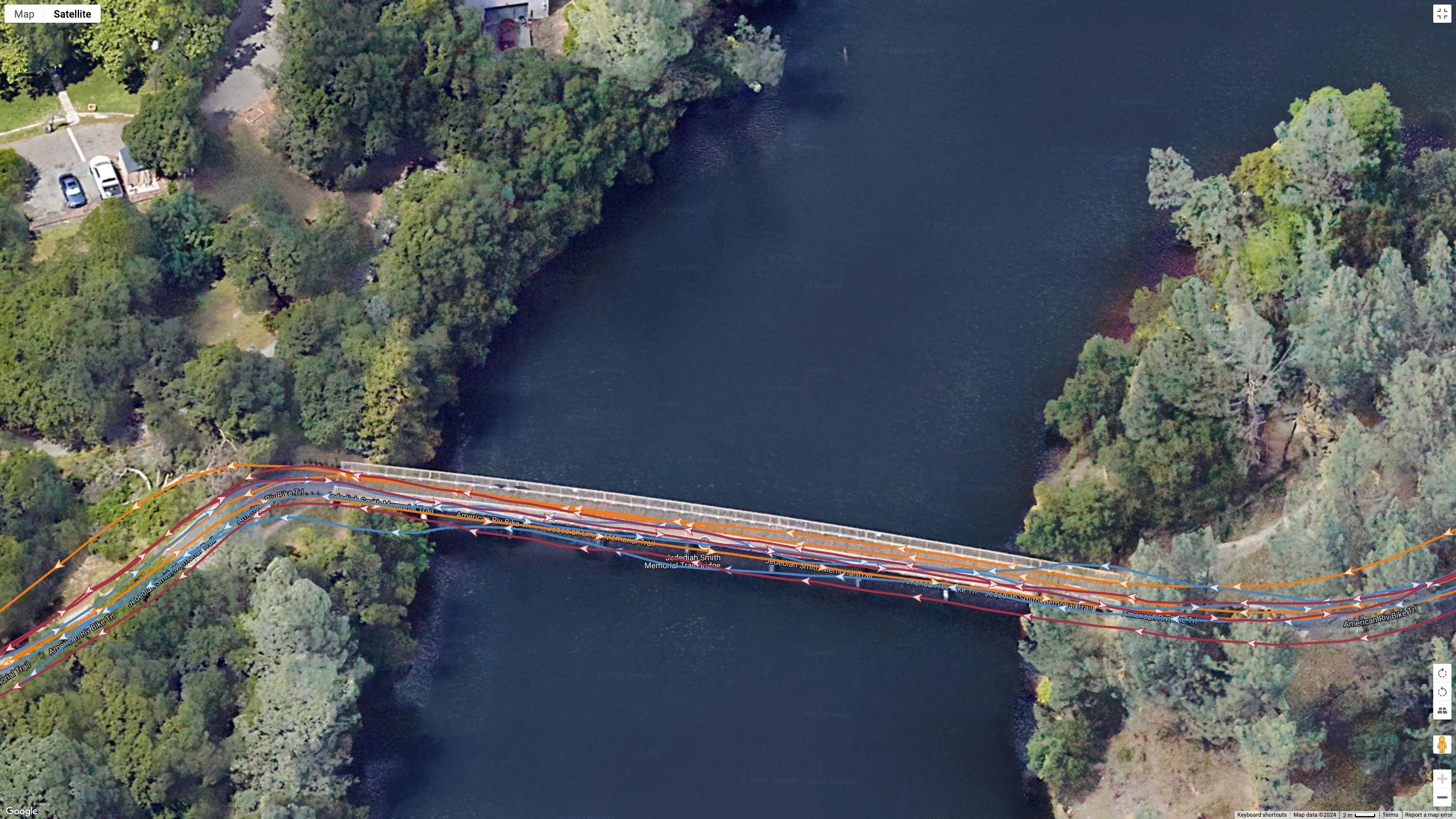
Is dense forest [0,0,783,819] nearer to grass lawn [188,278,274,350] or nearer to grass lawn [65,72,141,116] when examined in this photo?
grass lawn [188,278,274,350]

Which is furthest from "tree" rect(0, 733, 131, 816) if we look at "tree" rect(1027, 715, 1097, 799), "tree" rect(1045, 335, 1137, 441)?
"tree" rect(1045, 335, 1137, 441)

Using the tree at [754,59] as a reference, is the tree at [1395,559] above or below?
below

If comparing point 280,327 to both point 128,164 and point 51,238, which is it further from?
point 51,238

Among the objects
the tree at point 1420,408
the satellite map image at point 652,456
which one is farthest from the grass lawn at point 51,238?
the tree at point 1420,408

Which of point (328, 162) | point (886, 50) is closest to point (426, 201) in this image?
point (328, 162)

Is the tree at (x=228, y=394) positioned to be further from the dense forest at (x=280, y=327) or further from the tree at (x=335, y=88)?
the tree at (x=335, y=88)

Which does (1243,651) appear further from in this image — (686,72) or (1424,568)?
(686,72)
